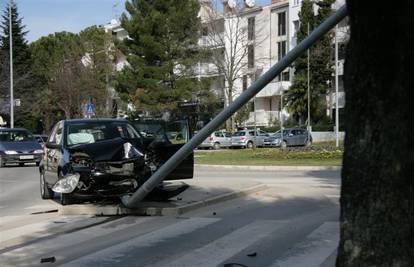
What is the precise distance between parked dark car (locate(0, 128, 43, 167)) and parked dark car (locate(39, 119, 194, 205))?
588 inches

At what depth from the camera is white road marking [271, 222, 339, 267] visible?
21.9 ft

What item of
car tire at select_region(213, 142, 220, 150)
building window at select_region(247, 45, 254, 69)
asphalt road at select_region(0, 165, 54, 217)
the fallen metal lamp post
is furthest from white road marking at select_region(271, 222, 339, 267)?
building window at select_region(247, 45, 254, 69)

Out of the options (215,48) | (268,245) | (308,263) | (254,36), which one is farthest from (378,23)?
(254,36)

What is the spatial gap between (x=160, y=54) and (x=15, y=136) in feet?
86.2

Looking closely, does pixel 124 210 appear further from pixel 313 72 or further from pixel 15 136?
pixel 313 72

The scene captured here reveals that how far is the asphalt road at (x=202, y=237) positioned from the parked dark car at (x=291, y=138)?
35917 mm

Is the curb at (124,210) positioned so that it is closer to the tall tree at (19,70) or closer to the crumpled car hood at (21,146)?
the crumpled car hood at (21,146)

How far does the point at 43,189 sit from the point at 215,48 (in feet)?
133

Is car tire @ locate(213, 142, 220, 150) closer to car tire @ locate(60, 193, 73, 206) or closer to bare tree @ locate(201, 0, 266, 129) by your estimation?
bare tree @ locate(201, 0, 266, 129)

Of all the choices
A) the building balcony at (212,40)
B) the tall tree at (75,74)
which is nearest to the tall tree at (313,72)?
the building balcony at (212,40)

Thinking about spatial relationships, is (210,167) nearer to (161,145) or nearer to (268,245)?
(161,145)

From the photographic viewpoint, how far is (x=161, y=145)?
11500 millimetres

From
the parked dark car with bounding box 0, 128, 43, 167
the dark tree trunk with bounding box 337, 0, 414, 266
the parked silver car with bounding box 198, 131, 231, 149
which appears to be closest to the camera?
the dark tree trunk with bounding box 337, 0, 414, 266

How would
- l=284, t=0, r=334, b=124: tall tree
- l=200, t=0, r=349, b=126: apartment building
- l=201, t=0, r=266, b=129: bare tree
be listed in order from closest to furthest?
l=201, t=0, r=266, b=129: bare tree < l=284, t=0, r=334, b=124: tall tree < l=200, t=0, r=349, b=126: apartment building
